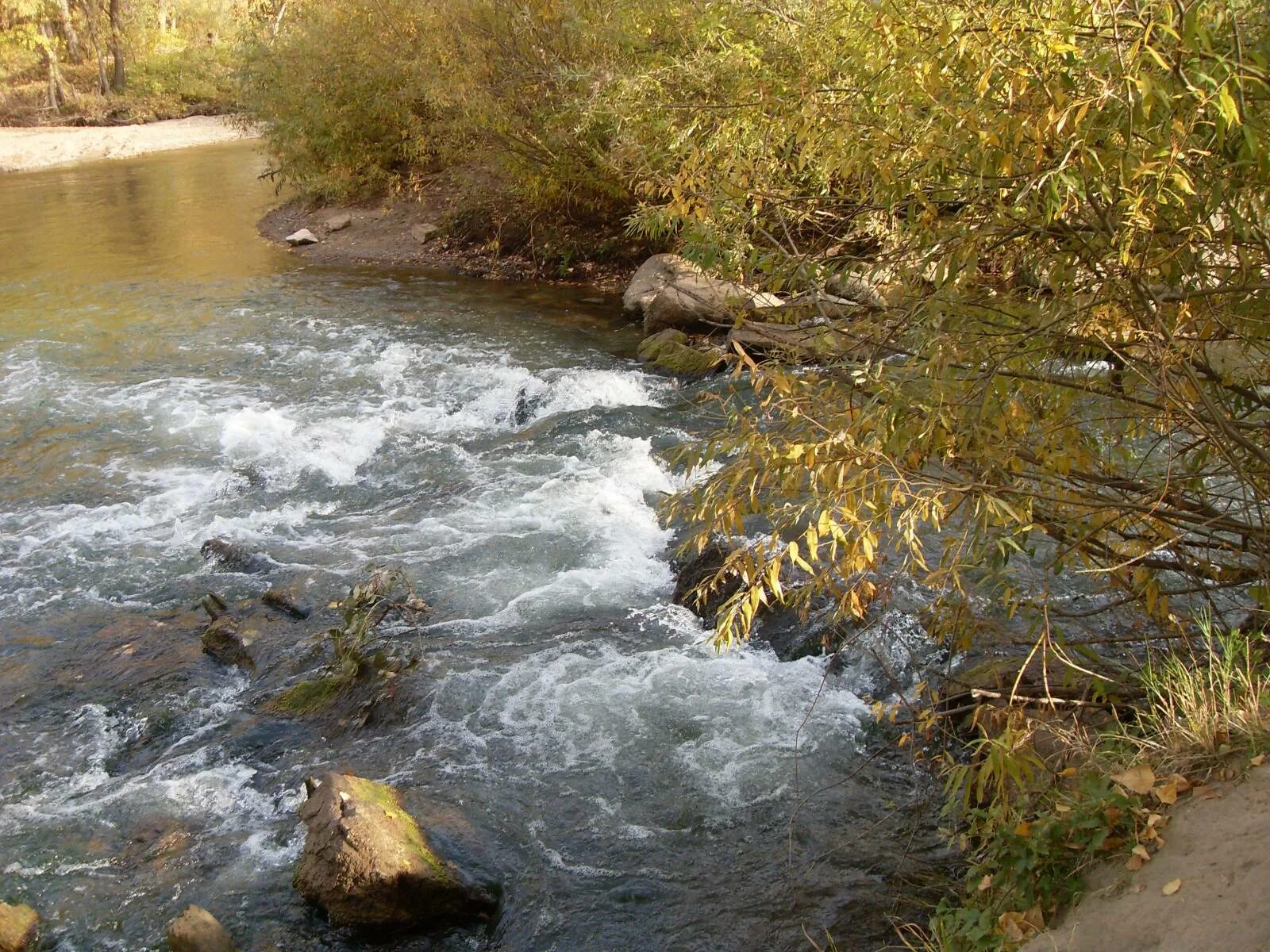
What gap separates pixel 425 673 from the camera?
720 centimetres

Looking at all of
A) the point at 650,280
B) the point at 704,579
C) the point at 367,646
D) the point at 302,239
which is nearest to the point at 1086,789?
the point at 704,579

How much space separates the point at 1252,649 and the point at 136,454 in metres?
10.2

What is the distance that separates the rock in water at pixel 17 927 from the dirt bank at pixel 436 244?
548 inches

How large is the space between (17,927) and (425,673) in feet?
9.09

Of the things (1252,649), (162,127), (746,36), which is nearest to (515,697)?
(1252,649)

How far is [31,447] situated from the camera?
11211 millimetres

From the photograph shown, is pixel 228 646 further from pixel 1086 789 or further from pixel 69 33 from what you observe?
pixel 69 33

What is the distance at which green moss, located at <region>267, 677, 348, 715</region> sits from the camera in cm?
687

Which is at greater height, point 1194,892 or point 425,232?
point 1194,892

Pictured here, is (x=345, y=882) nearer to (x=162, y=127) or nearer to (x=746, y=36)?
(x=746, y=36)

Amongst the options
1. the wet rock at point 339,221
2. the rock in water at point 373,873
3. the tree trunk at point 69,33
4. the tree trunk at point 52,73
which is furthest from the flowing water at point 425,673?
the tree trunk at point 69,33

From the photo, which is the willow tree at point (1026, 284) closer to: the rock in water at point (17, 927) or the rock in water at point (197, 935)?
the rock in water at point (197, 935)

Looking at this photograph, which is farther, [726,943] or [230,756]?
[230,756]

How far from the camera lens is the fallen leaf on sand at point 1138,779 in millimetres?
3828
